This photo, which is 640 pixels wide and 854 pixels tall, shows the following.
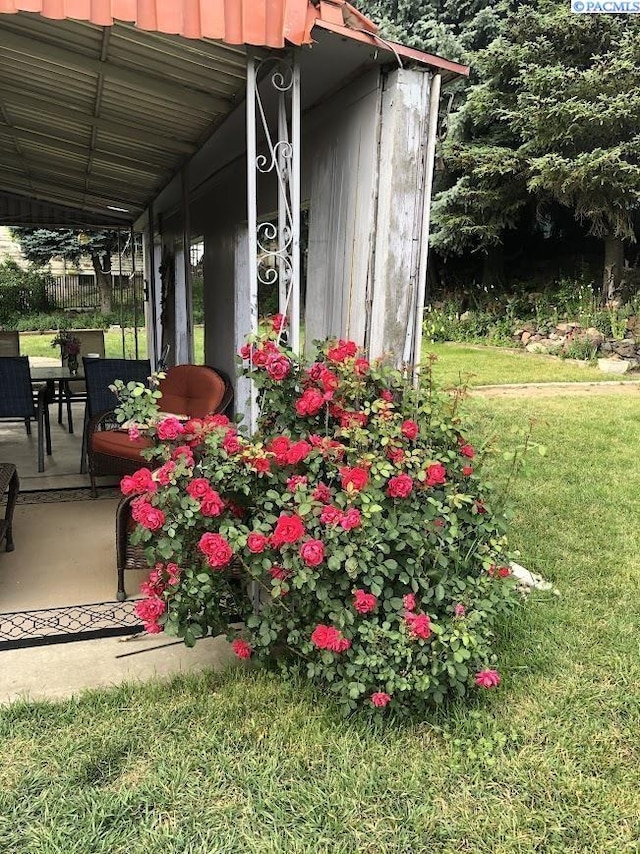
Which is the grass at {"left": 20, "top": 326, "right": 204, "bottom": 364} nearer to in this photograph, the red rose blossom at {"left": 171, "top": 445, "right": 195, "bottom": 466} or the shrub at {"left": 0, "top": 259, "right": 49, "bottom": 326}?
the shrub at {"left": 0, "top": 259, "right": 49, "bottom": 326}

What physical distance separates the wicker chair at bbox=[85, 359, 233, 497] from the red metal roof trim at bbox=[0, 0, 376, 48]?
1988 mm

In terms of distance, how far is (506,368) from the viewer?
1046cm

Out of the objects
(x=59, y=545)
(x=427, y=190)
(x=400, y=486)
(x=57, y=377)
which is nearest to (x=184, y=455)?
(x=400, y=486)

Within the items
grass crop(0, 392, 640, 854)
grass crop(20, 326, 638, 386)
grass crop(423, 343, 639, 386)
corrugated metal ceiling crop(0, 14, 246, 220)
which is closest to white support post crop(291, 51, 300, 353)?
corrugated metal ceiling crop(0, 14, 246, 220)

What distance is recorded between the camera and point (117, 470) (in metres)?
4.14

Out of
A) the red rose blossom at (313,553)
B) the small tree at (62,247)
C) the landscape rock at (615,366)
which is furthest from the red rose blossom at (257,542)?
the small tree at (62,247)

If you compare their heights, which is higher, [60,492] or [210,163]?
[210,163]

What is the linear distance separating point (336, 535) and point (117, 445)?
2.27 m

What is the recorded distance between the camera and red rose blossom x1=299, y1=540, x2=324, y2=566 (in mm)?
1983

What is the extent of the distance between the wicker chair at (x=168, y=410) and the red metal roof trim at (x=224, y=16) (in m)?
1.99

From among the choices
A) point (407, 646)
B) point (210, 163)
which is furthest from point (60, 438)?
point (407, 646)

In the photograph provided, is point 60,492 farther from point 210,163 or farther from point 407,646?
point 407,646

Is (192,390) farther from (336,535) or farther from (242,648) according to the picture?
(336,535)

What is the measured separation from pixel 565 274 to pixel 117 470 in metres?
12.0
